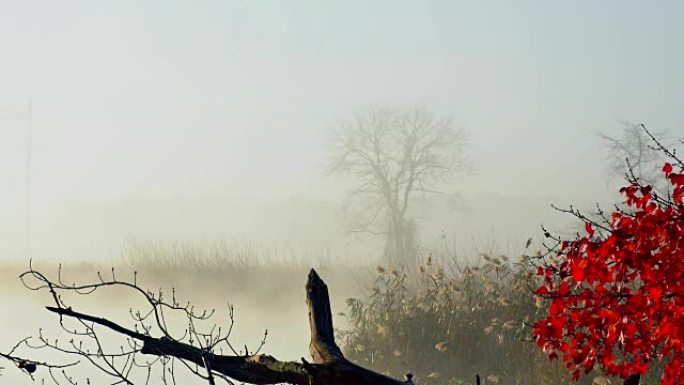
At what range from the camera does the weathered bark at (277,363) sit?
519 centimetres

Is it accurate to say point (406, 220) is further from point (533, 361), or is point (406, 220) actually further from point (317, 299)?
point (317, 299)

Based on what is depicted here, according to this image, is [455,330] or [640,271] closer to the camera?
[640,271]

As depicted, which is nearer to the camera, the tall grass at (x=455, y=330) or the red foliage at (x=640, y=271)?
the red foliage at (x=640, y=271)

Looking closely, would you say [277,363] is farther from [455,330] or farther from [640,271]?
[455,330]

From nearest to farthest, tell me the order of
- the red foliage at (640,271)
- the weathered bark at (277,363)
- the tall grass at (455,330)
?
1. the weathered bark at (277,363)
2. the red foliage at (640,271)
3. the tall grass at (455,330)

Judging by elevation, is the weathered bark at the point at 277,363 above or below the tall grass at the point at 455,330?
above

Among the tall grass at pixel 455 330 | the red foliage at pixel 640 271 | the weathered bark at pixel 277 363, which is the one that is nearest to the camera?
the weathered bark at pixel 277 363

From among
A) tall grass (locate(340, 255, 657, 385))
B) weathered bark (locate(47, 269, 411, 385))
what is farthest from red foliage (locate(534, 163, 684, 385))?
tall grass (locate(340, 255, 657, 385))

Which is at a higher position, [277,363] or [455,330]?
[277,363]

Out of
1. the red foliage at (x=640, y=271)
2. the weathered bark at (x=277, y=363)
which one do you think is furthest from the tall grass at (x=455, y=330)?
the weathered bark at (x=277, y=363)

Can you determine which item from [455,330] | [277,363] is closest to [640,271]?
[277,363]

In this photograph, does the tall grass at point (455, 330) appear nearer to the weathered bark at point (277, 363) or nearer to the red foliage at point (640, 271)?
the red foliage at point (640, 271)

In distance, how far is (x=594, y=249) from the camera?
22.5ft

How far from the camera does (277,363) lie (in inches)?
211
